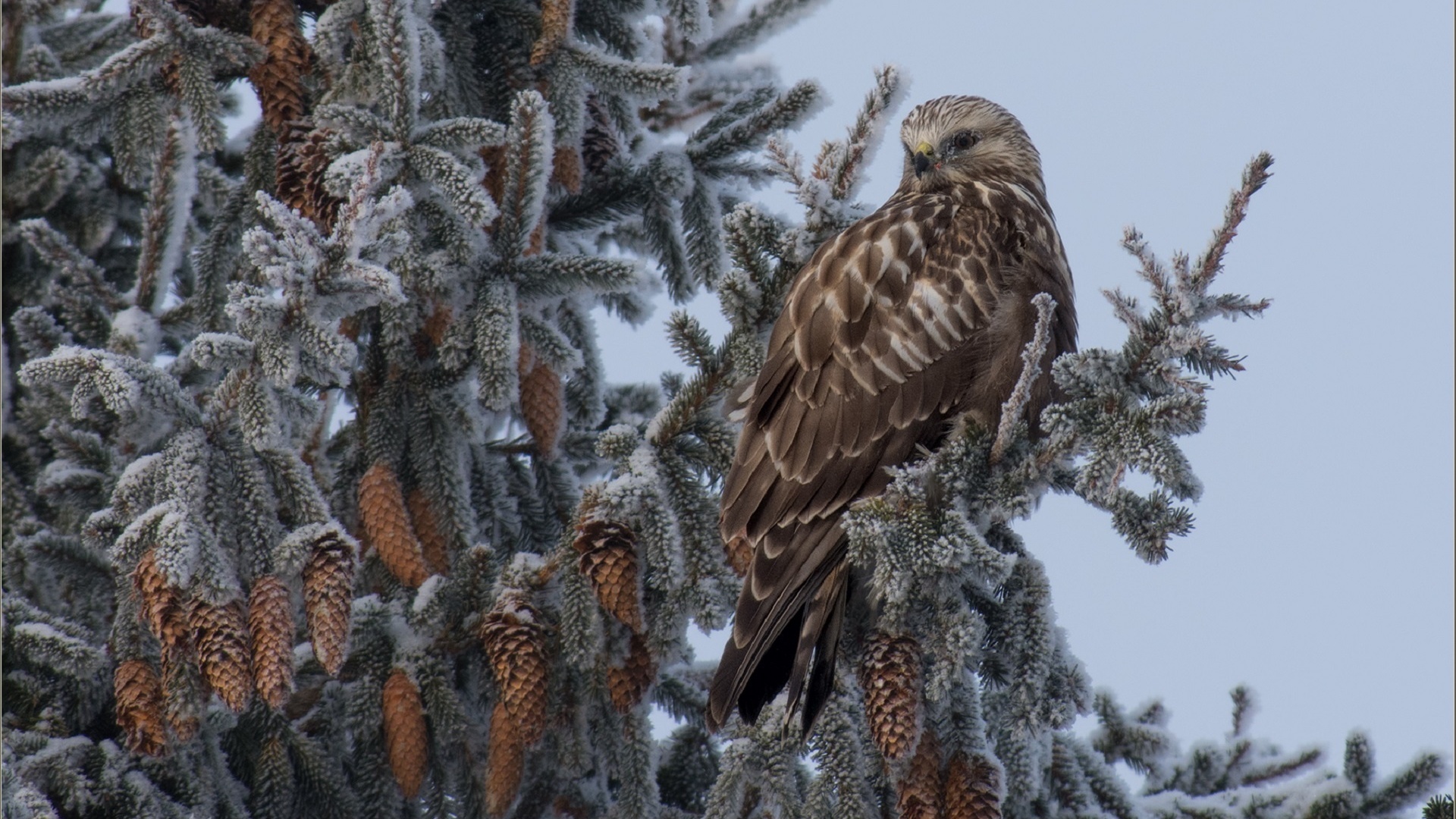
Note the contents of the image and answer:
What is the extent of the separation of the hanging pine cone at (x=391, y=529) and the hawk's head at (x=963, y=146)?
178cm

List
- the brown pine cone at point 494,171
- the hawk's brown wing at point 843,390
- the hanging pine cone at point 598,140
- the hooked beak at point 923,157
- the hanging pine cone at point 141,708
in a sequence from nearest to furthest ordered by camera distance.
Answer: the hanging pine cone at point 141,708 < the hawk's brown wing at point 843,390 < the brown pine cone at point 494,171 < the hanging pine cone at point 598,140 < the hooked beak at point 923,157

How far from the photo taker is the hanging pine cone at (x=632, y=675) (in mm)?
2875

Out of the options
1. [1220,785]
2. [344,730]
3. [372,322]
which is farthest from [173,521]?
[1220,785]

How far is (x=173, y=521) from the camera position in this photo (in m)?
2.62

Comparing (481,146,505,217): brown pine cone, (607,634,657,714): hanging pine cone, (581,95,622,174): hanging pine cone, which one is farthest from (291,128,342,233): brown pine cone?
(607,634,657,714): hanging pine cone

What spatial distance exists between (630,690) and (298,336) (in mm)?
1014

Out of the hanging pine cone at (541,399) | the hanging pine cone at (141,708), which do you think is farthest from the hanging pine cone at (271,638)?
the hanging pine cone at (541,399)

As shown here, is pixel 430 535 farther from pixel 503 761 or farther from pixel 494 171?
pixel 494 171

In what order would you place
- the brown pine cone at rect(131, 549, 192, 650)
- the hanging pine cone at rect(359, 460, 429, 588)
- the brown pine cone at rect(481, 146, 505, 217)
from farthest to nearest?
the brown pine cone at rect(481, 146, 505, 217)
the hanging pine cone at rect(359, 460, 429, 588)
the brown pine cone at rect(131, 549, 192, 650)

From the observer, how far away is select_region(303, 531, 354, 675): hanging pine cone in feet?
8.46

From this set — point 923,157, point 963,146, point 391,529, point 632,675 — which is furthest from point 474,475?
point 963,146

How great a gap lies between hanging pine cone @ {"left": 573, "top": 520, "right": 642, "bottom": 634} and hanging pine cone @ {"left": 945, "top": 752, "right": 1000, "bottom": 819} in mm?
698

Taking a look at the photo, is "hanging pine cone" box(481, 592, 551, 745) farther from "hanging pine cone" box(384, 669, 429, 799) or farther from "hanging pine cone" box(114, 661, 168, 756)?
"hanging pine cone" box(114, 661, 168, 756)

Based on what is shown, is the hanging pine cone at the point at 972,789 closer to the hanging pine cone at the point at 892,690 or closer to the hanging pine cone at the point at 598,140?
the hanging pine cone at the point at 892,690
